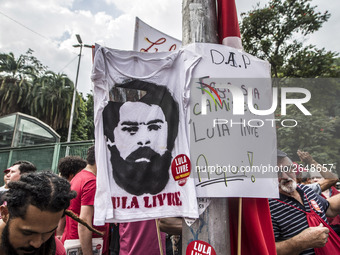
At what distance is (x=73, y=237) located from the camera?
2.64m

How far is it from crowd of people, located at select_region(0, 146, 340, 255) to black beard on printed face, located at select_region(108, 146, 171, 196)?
0.31 metres

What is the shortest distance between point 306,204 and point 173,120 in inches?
60.4

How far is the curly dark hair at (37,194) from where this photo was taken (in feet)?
4.55

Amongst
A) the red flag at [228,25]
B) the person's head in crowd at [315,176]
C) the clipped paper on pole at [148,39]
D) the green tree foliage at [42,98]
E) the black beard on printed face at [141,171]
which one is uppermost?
the green tree foliage at [42,98]

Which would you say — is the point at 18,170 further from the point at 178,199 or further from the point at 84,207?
the point at 178,199

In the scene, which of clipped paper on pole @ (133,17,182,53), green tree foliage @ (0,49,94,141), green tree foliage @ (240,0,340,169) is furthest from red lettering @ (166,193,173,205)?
green tree foliage @ (0,49,94,141)

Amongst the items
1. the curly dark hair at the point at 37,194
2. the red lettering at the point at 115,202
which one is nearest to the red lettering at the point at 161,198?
the red lettering at the point at 115,202

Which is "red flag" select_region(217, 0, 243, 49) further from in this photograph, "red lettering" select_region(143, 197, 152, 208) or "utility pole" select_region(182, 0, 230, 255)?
"red lettering" select_region(143, 197, 152, 208)

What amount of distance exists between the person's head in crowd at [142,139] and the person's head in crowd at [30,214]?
1.25ft

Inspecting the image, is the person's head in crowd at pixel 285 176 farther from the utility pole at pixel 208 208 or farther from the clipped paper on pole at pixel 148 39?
the clipped paper on pole at pixel 148 39

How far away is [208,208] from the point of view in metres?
1.55

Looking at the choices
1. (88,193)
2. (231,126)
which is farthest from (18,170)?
(231,126)

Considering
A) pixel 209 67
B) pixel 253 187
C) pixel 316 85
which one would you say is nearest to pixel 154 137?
pixel 209 67

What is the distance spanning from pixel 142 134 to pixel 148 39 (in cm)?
118
